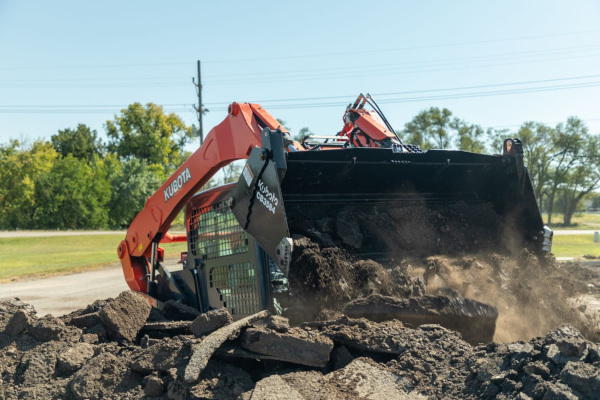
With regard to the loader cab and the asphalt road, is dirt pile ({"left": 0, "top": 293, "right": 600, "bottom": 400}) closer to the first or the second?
the loader cab

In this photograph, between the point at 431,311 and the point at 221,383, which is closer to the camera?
the point at 221,383

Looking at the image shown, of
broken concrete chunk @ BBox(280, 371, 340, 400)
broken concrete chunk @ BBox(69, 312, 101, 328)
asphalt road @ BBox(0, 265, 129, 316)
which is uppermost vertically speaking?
broken concrete chunk @ BBox(69, 312, 101, 328)

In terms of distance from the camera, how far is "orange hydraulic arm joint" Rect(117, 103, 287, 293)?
5.37m

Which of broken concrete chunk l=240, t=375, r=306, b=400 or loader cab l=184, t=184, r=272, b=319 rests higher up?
loader cab l=184, t=184, r=272, b=319

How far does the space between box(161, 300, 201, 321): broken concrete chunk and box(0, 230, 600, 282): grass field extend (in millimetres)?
11649

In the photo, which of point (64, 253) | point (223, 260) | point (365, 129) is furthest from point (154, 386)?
point (64, 253)

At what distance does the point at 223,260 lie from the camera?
17.3ft

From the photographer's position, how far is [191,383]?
351cm

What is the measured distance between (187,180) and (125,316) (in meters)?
1.68

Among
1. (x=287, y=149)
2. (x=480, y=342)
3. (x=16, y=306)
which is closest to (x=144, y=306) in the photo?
(x=16, y=306)

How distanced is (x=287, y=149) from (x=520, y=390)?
9.22 ft

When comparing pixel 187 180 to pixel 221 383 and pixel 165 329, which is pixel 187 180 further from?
pixel 221 383

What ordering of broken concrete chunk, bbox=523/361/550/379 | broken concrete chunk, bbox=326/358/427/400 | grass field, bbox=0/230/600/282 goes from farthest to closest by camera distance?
grass field, bbox=0/230/600/282 < broken concrete chunk, bbox=326/358/427/400 < broken concrete chunk, bbox=523/361/550/379

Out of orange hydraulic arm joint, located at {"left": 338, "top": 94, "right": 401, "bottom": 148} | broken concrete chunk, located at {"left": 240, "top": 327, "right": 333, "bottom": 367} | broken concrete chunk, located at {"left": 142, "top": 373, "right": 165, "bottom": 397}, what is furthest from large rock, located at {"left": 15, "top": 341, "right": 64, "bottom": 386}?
orange hydraulic arm joint, located at {"left": 338, "top": 94, "right": 401, "bottom": 148}
